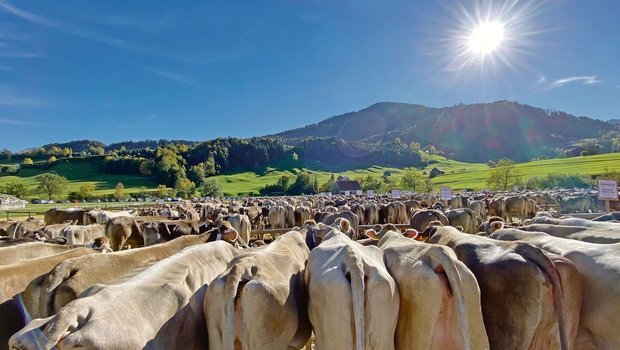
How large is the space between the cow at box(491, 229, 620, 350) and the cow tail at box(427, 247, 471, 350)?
1668 mm

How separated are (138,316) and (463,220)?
55.2 feet

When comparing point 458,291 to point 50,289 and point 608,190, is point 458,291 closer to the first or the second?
point 50,289

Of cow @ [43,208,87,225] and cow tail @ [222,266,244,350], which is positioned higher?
cow tail @ [222,266,244,350]

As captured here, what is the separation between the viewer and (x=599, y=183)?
12984mm

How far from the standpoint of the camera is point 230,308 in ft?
11.7

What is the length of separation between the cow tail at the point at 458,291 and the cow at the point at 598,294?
1.67 m

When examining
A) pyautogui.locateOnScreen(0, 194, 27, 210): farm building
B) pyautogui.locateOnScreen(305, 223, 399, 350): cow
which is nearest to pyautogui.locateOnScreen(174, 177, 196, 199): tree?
pyautogui.locateOnScreen(0, 194, 27, 210): farm building

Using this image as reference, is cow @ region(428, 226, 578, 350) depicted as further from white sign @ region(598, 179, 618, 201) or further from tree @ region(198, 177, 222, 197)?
tree @ region(198, 177, 222, 197)

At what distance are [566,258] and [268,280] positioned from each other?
11.6 ft

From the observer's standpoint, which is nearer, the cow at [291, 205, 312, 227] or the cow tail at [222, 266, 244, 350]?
the cow tail at [222, 266, 244, 350]

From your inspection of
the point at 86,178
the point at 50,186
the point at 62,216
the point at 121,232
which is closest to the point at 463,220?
the point at 121,232

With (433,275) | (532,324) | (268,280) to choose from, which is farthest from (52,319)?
(532,324)

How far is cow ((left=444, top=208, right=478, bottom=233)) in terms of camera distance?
58.3 feet

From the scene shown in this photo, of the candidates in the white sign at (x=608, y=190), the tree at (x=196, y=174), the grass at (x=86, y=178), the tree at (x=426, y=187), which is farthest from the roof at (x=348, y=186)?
the white sign at (x=608, y=190)
